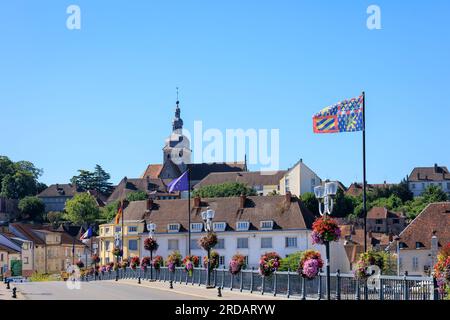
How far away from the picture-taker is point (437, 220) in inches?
3644

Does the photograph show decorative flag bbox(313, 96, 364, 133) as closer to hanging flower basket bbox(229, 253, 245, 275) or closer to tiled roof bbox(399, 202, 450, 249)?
hanging flower basket bbox(229, 253, 245, 275)

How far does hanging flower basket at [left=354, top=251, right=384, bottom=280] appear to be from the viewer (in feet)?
105

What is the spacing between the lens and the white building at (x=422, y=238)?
9112cm

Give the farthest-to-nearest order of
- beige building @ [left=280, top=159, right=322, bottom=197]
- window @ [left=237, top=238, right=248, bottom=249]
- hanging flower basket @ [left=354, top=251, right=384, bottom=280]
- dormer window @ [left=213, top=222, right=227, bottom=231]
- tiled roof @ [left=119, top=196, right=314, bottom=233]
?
beige building @ [left=280, top=159, right=322, bottom=197]
dormer window @ [left=213, top=222, right=227, bottom=231]
window @ [left=237, top=238, right=248, bottom=249]
tiled roof @ [left=119, top=196, right=314, bottom=233]
hanging flower basket @ [left=354, top=251, right=384, bottom=280]

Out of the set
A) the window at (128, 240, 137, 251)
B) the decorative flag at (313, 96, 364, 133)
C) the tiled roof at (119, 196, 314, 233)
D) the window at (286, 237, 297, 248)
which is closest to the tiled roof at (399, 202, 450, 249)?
the tiled roof at (119, 196, 314, 233)

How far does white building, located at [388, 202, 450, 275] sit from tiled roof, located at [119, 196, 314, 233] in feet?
40.8

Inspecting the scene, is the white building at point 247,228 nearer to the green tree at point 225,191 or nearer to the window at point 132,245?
the window at point 132,245

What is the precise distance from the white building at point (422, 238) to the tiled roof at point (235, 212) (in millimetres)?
12443

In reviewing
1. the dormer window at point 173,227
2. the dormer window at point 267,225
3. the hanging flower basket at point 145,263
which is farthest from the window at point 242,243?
the hanging flower basket at point 145,263

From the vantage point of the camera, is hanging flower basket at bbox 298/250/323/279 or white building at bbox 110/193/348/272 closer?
hanging flower basket at bbox 298/250/323/279

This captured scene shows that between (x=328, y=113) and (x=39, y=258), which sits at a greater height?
(x=328, y=113)
